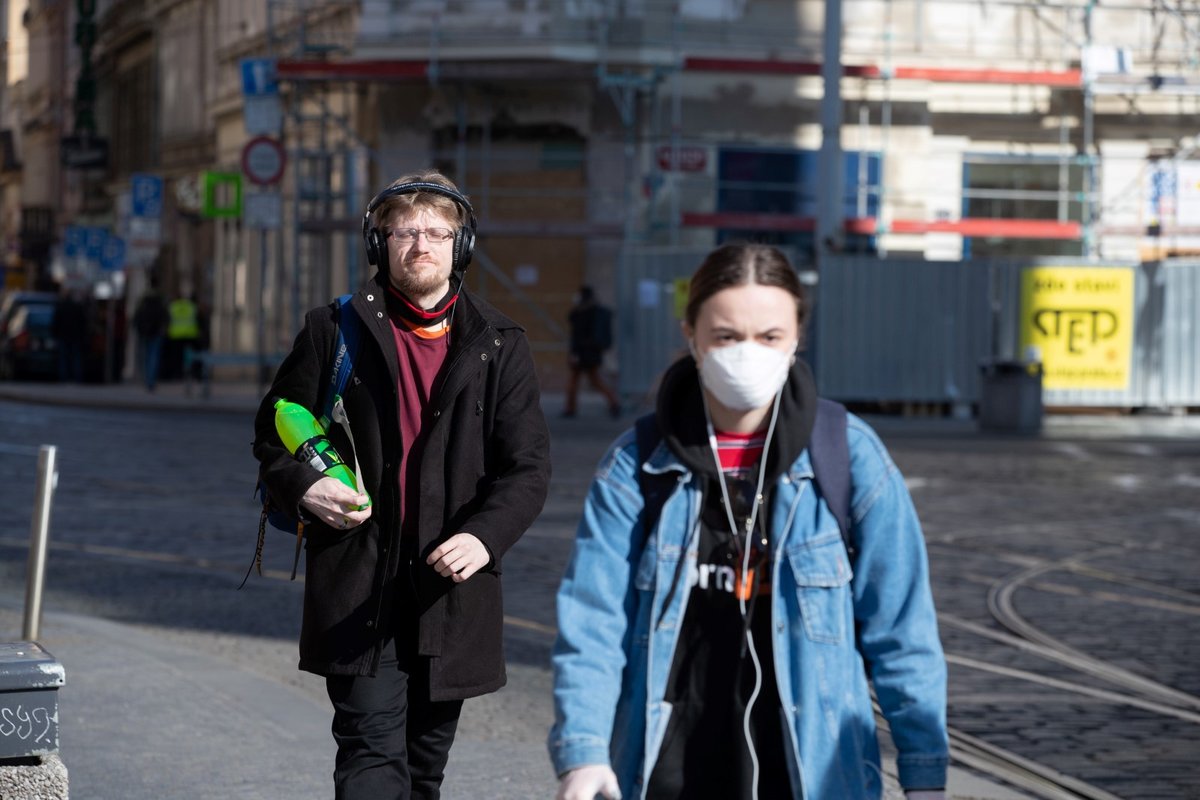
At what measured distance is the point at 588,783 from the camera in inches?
134

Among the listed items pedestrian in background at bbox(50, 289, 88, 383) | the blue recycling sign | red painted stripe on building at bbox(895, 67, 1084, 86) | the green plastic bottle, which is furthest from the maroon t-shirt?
pedestrian in background at bbox(50, 289, 88, 383)

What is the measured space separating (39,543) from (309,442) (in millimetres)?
4411

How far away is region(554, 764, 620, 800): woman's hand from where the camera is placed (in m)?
3.40

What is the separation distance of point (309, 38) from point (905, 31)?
964 cm

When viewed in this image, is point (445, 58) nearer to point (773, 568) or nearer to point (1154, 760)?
point (1154, 760)

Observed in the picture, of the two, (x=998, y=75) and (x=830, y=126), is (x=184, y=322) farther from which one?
(x=830, y=126)

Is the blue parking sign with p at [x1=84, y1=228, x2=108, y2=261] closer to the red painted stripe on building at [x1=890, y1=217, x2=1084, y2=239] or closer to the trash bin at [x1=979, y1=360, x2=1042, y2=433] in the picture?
the red painted stripe on building at [x1=890, y1=217, x2=1084, y2=239]

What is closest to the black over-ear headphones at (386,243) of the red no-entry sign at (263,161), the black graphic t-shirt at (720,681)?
the black graphic t-shirt at (720,681)

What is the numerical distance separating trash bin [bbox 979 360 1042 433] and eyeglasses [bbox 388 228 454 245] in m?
20.2

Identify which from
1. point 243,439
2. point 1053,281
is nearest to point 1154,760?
point 243,439

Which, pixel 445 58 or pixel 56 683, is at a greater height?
pixel 445 58

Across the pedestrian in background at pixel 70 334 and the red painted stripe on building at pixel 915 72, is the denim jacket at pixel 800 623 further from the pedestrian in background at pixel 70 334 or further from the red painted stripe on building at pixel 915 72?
the pedestrian in background at pixel 70 334

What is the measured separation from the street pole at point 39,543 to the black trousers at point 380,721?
13.3 ft

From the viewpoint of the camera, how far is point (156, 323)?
34.5 meters
